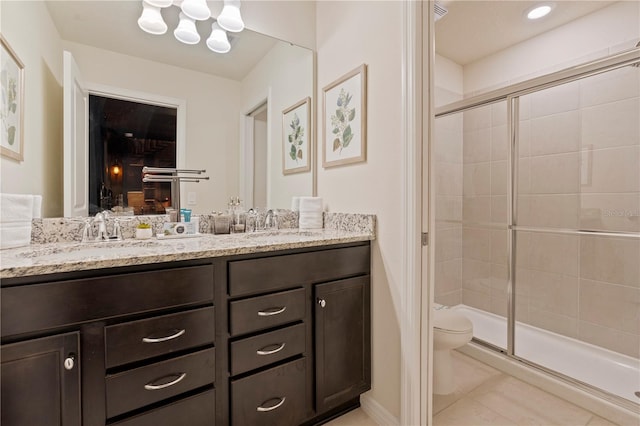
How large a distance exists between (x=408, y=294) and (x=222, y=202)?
3.69 ft

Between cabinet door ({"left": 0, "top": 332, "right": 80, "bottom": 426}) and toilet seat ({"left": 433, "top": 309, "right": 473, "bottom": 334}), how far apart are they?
167 centimetres

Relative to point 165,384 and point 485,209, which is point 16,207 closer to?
point 165,384

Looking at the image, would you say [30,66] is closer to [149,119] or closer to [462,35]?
[149,119]

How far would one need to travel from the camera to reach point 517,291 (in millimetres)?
2471

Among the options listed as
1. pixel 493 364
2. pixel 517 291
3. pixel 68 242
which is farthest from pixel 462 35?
pixel 68 242

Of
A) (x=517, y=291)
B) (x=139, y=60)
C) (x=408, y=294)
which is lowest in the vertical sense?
(x=517, y=291)

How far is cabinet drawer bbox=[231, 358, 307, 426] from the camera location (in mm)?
1164

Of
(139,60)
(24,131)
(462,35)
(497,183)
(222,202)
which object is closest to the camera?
(24,131)

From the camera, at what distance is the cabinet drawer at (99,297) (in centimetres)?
81

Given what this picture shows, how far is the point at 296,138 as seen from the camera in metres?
2.02

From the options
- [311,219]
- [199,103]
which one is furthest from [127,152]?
[311,219]

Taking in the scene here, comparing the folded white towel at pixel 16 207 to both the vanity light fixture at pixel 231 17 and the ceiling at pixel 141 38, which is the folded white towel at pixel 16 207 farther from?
the vanity light fixture at pixel 231 17

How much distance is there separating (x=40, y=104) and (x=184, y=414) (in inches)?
53.6

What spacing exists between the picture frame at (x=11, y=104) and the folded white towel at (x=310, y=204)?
1.28 metres
